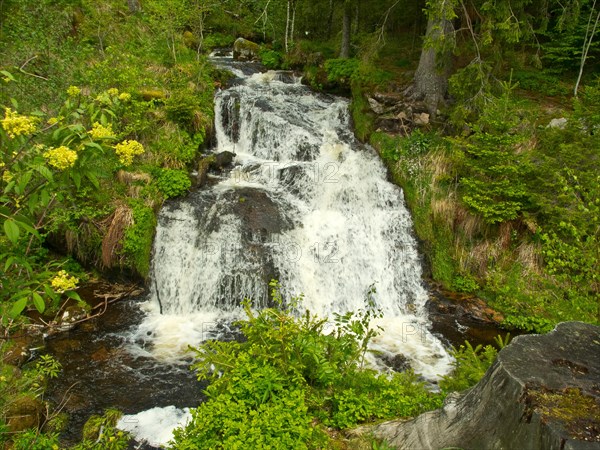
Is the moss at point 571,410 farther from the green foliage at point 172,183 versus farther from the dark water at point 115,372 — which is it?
the green foliage at point 172,183

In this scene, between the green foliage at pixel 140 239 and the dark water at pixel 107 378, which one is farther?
the green foliage at pixel 140 239

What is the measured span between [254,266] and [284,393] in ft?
18.2

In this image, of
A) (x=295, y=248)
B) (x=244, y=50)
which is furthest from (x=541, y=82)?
(x=244, y=50)

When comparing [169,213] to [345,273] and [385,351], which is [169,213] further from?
[385,351]

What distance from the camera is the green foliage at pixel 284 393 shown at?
3049 millimetres

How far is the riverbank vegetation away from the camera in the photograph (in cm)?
371

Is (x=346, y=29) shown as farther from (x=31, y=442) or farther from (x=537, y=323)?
(x=31, y=442)

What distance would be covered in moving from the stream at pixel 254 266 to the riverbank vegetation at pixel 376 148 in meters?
0.55

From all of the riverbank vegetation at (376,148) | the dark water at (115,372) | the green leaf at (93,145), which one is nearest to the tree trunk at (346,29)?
the riverbank vegetation at (376,148)

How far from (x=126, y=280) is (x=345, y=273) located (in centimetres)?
507

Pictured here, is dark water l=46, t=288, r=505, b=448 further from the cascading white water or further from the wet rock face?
the wet rock face

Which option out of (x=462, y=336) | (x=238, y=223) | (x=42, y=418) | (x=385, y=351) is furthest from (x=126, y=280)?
(x=462, y=336)

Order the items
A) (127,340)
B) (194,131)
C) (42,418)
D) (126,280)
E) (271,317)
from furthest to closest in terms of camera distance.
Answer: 1. (194,131)
2. (126,280)
3. (127,340)
4. (42,418)
5. (271,317)

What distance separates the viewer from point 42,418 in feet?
17.7
